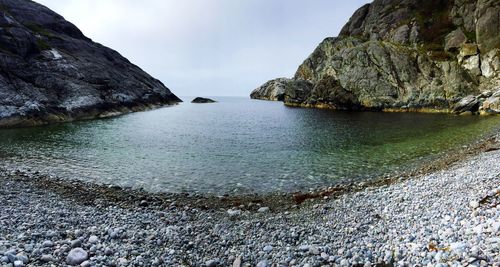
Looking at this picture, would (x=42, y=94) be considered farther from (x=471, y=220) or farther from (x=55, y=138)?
(x=471, y=220)

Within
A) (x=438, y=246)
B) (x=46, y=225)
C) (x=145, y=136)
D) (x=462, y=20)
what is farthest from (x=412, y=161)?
(x=462, y=20)

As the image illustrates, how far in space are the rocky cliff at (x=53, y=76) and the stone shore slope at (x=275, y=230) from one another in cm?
5394

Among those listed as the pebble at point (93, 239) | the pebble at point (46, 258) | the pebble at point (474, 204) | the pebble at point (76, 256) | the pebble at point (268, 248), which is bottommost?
the pebble at point (268, 248)

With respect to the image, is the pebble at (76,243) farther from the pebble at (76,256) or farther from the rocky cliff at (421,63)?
the rocky cliff at (421,63)

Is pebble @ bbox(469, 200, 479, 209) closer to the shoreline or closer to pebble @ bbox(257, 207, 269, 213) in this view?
the shoreline

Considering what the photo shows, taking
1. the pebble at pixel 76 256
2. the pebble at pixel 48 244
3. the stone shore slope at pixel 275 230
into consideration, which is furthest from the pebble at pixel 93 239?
the pebble at pixel 48 244

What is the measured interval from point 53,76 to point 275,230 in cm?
8245

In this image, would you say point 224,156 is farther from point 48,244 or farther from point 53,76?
point 53,76

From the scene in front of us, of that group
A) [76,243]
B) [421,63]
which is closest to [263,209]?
[76,243]

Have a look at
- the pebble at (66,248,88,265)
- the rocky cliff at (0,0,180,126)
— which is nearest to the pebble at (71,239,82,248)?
the pebble at (66,248,88,265)

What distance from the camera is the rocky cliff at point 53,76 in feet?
205

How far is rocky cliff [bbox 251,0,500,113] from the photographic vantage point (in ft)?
282

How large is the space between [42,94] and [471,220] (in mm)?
81492

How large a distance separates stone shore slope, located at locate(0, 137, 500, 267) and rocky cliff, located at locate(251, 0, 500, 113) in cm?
7348
